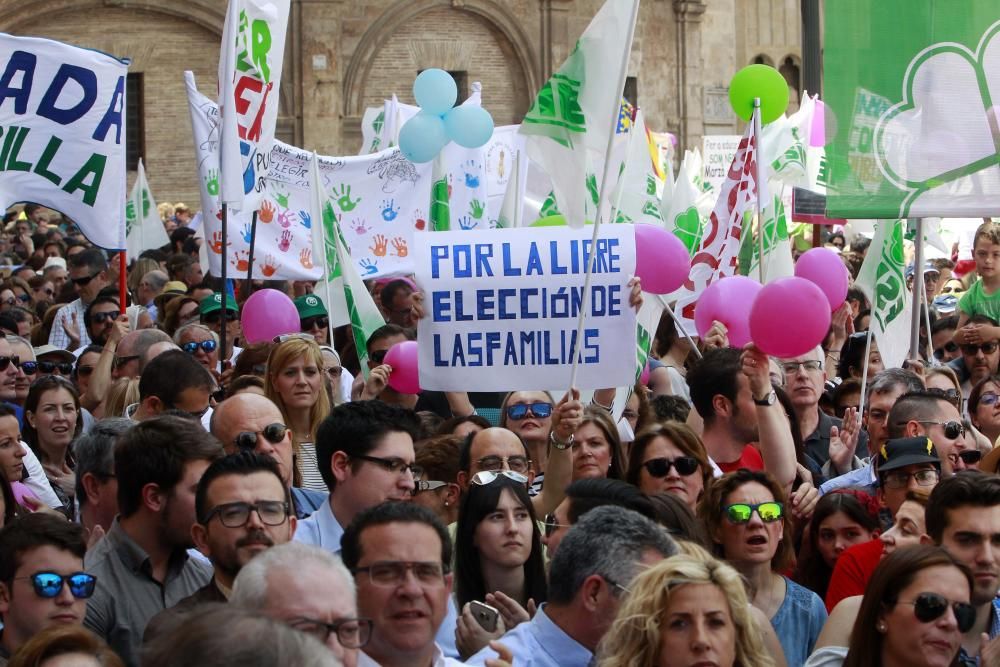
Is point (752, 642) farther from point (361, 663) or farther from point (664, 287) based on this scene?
point (664, 287)

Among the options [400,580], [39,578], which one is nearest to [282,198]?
[39,578]

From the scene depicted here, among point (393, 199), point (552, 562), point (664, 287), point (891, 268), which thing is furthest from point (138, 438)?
point (393, 199)

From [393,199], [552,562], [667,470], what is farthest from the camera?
[393,199]

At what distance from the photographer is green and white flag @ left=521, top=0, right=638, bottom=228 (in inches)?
287

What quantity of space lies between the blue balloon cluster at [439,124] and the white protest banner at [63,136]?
325cm

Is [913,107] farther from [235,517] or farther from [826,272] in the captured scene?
[235,517]

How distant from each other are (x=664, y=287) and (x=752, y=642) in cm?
444

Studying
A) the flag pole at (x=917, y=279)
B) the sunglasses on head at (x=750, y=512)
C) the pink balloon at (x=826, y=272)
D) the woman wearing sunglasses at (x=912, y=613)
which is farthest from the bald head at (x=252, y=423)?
the pink balloon at (x=826, y=272)

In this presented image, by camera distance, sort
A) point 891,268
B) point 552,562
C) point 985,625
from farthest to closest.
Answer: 1. point 891,268
2. point 985,625
3. point 552,562

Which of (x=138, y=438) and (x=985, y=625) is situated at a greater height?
(x=138, y=438)

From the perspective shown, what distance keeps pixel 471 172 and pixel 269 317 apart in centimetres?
444

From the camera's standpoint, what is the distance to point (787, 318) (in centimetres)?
730

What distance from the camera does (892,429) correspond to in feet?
22.6

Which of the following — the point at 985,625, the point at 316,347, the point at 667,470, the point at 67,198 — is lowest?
the point at 985,625
